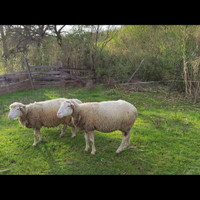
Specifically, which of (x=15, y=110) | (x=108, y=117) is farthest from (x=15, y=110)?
(x=108, y=117)

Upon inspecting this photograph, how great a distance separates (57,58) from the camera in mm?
11906

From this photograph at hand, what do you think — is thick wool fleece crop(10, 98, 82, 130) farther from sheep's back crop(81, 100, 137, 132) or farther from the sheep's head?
sheep's back crop(81, 100, 137, 132)

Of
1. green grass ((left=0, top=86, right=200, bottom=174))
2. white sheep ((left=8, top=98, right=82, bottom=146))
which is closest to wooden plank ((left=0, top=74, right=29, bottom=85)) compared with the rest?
green grass ((left=0, top=86, right=200, bottom=174))

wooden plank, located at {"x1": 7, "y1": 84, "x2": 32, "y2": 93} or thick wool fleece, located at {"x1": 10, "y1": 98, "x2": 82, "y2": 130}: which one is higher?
thick wool fleece, located at {"x1": 10, "y1": 98, "x2": 82, "y2": 130}

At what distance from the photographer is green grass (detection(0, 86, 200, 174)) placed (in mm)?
3588

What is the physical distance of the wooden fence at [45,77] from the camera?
10586 mm

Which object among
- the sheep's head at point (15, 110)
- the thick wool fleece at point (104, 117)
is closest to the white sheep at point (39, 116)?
the sheep's head at point (15, 110)

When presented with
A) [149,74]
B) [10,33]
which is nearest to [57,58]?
[149,74]

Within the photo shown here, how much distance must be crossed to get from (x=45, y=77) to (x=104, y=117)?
8.67m

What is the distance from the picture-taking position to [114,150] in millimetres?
4273

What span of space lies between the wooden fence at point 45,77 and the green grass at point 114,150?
489 centimetres

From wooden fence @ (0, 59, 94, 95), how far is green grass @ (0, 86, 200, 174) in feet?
16.0

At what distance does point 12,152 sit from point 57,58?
29.4 ft
